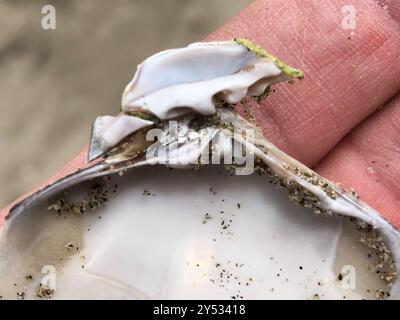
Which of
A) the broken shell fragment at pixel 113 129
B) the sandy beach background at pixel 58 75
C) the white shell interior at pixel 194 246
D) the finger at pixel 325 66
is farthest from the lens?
the sandy beach background at pixel 58 75

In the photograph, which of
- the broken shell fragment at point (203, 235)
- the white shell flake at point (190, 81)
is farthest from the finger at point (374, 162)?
the white shell flake at point (190, 81)

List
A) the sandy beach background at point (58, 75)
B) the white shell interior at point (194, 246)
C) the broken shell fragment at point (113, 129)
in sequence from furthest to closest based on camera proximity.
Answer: the sandy beach background at point (58, 75), the white shell interior at point (194, 246), the broken shell fragment at point (113, 129)

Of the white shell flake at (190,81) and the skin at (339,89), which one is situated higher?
the skin at (339,89)

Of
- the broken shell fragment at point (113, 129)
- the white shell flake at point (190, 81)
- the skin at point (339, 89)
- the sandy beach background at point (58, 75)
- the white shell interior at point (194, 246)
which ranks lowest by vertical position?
the white shell interior at point (194, 246)

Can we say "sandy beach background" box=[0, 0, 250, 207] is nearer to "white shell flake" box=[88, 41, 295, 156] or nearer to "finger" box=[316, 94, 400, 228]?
"finger" box=[316, 94, 400, 228]

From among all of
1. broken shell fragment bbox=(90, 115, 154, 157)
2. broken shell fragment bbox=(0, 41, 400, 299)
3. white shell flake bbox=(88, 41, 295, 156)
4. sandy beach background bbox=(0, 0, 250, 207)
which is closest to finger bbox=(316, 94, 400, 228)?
broken shell fragment bbox=(0, 41, 400, 299)

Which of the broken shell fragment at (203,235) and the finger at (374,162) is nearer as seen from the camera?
the broken shell fragment at (203,235)

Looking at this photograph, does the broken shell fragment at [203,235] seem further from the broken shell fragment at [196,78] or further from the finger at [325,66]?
the finger at [325,66]

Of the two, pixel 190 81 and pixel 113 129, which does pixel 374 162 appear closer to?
pixel 190 81

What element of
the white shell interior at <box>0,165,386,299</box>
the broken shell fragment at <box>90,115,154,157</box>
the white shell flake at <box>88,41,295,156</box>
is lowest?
the white shell interior at <box>0,165,386,299</box>

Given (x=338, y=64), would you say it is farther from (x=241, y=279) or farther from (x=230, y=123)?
(x=241, y=279)
